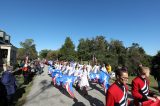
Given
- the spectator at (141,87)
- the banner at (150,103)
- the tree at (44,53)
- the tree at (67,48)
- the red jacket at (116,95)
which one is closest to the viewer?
the red jacket at (116,95)

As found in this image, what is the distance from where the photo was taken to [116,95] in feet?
15.1

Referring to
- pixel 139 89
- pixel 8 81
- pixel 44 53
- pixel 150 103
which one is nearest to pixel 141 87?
pixel 139 89

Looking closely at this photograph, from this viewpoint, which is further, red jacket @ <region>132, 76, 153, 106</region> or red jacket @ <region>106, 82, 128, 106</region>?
red jacket @ <region>132, 76, 153, 106</region>

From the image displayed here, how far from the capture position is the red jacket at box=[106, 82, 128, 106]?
455cm

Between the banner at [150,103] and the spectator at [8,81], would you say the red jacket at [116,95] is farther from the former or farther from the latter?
the spectator at [8,81]

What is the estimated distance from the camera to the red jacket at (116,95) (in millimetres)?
4547

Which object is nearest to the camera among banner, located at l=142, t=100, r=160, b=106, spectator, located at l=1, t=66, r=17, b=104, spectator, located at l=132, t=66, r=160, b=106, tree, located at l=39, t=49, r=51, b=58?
banner, located at l=142, t=100, r=160, b=106

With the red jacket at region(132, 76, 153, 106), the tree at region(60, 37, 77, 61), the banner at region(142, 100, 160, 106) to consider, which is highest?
the tree at region(60, 37, 77, 61)

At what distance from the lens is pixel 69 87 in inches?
595

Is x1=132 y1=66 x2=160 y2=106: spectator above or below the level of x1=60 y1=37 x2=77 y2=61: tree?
below

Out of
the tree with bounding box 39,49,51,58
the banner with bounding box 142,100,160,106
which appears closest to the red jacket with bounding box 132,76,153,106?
the banner with bounding box 142,100,160,106

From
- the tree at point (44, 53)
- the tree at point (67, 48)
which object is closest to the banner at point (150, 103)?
the tree at point (67, 48)

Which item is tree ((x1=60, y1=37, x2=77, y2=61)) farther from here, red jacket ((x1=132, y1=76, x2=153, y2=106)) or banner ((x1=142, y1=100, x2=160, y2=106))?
banner ((x1=142, y1=100, x2=160, y2=106))

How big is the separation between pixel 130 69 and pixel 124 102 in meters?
32.5
